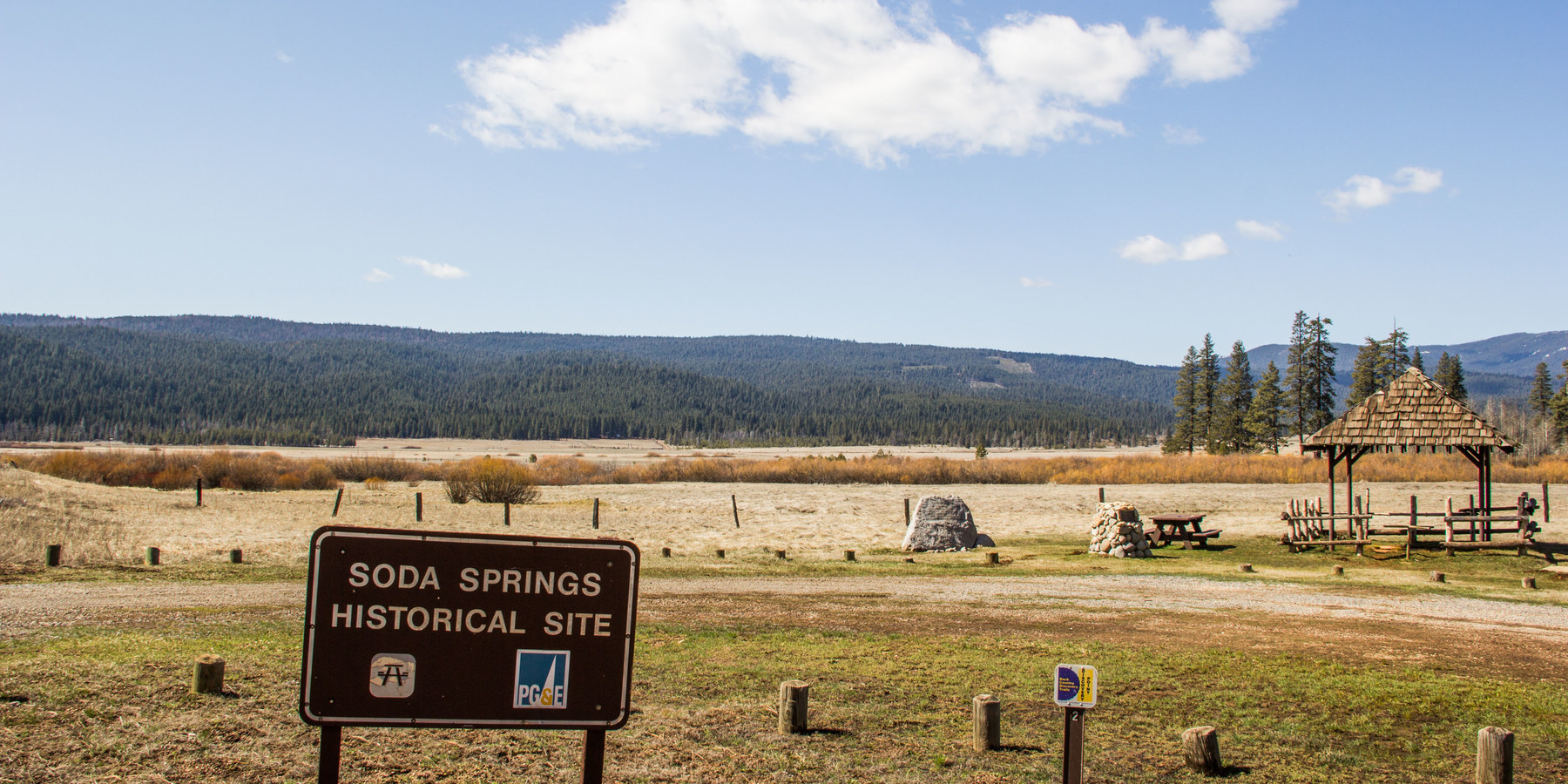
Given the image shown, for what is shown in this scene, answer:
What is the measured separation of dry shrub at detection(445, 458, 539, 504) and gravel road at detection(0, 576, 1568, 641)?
22614 millimetres

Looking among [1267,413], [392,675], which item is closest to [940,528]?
[392,675]

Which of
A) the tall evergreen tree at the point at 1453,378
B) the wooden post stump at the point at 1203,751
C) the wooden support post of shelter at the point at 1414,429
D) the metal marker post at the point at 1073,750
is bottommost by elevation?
the wooden post stump at the point at 1203,751

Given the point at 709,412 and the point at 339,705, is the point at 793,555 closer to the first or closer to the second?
the point at 339,705

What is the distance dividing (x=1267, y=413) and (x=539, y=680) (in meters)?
73.5

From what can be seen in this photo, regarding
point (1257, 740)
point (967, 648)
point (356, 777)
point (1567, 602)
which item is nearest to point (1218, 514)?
point (1567, 602)

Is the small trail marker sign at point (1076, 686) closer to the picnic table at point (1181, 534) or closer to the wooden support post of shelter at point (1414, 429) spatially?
the wooden support post of shelter at point (1414, 429)

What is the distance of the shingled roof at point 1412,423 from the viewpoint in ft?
70.7

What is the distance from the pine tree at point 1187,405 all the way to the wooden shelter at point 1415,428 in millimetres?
55365

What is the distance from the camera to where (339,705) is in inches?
143

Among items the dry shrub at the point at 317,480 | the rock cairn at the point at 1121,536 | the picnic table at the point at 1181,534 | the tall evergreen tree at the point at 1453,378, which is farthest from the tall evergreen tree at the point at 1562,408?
the dry shrub at the point at 317,480

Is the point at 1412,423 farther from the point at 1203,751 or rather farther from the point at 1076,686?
the point at 1076,686

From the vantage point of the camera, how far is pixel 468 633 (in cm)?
378

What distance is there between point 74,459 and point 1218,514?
5335cm

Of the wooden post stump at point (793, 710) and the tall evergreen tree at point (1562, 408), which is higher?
the tall evergreen tree at point (1562, 408)
